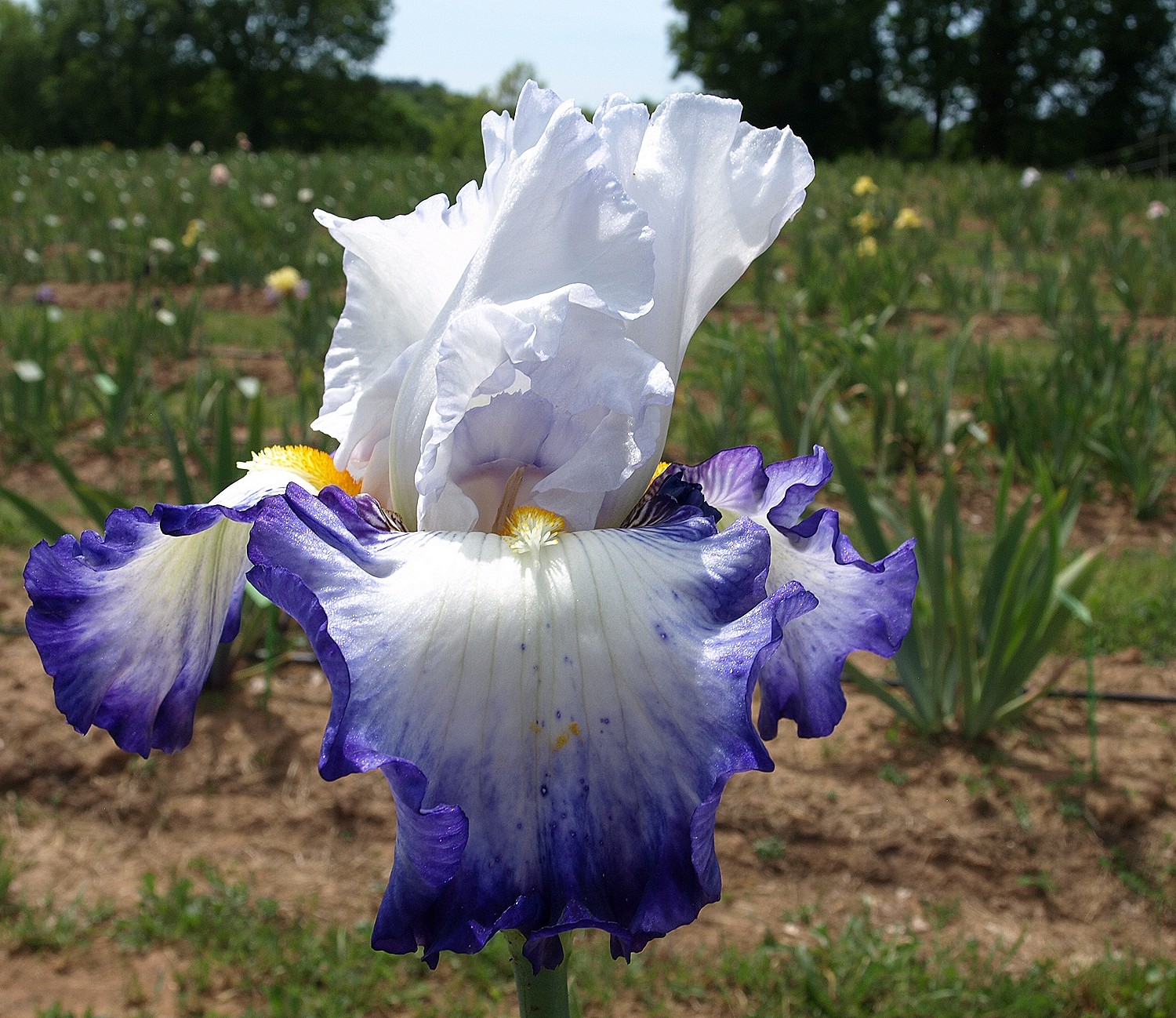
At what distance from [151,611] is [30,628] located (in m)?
0.09

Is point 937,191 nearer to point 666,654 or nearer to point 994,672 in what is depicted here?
point 994,672

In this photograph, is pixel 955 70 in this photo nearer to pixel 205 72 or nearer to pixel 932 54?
pixel 932 54

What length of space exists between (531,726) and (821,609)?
366 millimetres

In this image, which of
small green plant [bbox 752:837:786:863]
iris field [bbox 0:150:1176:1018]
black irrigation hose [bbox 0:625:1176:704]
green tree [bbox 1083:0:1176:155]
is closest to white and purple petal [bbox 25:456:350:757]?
iris field [bbox 0:150:1176:1018]

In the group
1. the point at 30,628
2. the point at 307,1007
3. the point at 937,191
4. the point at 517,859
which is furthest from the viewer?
the point at 937,191

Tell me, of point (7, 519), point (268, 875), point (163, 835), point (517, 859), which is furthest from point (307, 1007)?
point (7, 519)

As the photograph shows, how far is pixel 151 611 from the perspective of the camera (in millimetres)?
871

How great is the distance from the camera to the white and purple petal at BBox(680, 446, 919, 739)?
3.01 feet

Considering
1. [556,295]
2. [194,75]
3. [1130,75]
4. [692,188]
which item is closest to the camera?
[556,295]

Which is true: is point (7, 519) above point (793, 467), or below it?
below

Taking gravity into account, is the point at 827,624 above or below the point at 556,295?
below

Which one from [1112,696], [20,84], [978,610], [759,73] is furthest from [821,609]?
[20,84]

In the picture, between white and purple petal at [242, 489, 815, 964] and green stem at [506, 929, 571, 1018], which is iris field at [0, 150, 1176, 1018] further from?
white and purple petal at [242, 489, 815, 964]

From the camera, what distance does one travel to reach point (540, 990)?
2.72 ft
